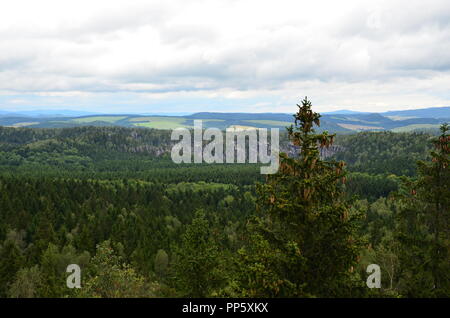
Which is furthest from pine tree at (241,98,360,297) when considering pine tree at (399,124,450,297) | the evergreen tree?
the evergreen tree

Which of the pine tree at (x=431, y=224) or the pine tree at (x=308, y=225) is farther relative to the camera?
the pine tree at (x=431, y=224)

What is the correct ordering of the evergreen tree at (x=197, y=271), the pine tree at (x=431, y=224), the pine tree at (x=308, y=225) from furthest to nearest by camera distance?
the evergreen tree at (x=197, y=271) → the pine tree at (x=431, y=224) → the pine tree at (x=308, y=225)

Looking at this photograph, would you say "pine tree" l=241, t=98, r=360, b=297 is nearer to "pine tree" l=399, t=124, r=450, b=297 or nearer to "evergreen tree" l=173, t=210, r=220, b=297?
"pine tree" l=399, t=124, r=450, b=297

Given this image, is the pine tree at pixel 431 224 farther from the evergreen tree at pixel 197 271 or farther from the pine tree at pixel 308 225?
the evergreen tree at pixel 197 271

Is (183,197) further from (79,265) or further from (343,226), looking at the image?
(343,226)

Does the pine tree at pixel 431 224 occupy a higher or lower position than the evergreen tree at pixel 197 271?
higher

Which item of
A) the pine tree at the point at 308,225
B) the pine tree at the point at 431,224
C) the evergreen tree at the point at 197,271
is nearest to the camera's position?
the pine tree at the point at 308,225

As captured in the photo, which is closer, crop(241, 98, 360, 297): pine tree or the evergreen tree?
crop(241, 98, 360, 297): pine tree

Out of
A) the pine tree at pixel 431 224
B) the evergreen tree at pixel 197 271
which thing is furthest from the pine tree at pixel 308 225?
the evergreen tree at pixel 197 271

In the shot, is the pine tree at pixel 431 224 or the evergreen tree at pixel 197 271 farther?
the evergreen tree at pixel 197 271

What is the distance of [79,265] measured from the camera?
8094 centimetres

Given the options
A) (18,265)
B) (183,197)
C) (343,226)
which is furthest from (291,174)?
(183,197)
